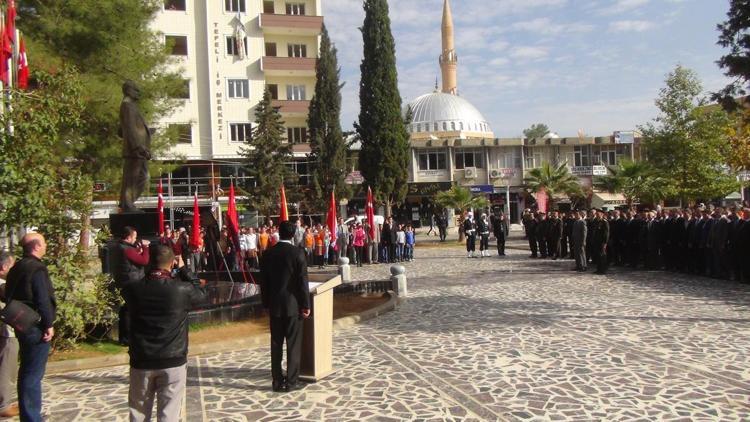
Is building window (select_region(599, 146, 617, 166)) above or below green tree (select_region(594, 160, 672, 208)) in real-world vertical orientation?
above

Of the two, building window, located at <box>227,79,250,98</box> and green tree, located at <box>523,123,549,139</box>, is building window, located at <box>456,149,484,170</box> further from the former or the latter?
green tree, located at <box>523,123,549,139</box>

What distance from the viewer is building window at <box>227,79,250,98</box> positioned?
40.0 meters

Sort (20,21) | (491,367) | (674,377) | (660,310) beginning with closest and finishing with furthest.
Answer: (674,377) → (491,367) → (660,310) → (20,21)

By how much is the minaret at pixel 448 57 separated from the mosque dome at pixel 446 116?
1398 cm

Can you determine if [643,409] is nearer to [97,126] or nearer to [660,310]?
[660,310]

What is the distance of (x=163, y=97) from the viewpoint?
2197cm

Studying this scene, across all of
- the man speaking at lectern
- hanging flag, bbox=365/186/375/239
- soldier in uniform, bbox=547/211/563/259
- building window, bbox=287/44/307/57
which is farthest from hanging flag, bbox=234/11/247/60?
the man speaking at lectern

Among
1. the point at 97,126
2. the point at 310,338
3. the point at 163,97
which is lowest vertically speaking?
the point at 310,338

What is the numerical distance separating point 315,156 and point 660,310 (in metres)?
29.1

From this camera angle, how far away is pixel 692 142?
3234cm

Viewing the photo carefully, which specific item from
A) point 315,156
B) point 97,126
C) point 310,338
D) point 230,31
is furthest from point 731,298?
point 230,31

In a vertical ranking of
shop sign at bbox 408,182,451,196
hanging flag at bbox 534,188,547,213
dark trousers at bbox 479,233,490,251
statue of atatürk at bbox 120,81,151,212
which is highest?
shop sign at bbox 408,182,451,196

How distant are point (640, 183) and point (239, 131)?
25.4 meters

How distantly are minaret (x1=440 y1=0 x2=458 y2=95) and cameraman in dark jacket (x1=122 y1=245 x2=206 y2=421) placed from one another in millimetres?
85755
